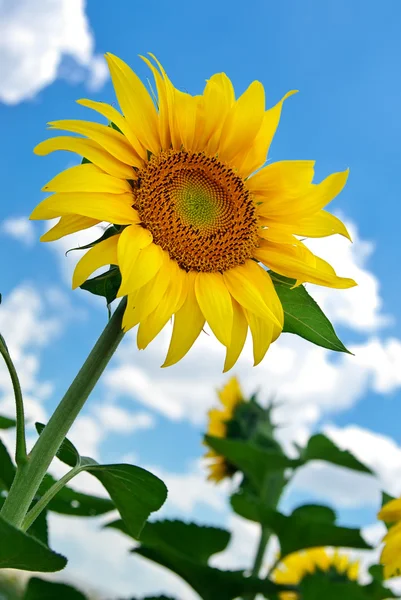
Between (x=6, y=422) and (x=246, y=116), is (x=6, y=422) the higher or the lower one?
the lower one

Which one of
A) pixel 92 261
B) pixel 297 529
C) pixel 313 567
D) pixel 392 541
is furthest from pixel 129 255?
pixel 313 567

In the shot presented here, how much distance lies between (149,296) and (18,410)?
0.32 meters

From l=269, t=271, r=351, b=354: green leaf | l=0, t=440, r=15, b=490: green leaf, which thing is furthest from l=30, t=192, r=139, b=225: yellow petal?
l=0, t=440, r=15, b=490: green leaf

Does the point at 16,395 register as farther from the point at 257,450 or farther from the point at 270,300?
the point at 257,450

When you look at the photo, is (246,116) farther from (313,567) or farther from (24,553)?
(313,567)

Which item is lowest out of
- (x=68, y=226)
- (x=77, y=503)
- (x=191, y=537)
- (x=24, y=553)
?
(x=24, y=553)

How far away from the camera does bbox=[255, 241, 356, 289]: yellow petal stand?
5.13 feet

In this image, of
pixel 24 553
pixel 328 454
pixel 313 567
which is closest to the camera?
pixel 24 553

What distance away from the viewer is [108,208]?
4.74ft

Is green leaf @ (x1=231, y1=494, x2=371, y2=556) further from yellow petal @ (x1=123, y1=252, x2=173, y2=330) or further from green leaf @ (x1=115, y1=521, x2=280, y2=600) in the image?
yellow petal @ (x1=123, y1=252, x2=173, y2=330)

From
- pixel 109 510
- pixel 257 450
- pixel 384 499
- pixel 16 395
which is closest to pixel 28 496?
pixel 16 395

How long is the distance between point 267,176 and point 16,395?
0.73 meters

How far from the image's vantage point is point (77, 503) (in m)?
2.48

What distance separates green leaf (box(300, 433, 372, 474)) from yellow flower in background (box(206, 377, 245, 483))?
4.88ft
